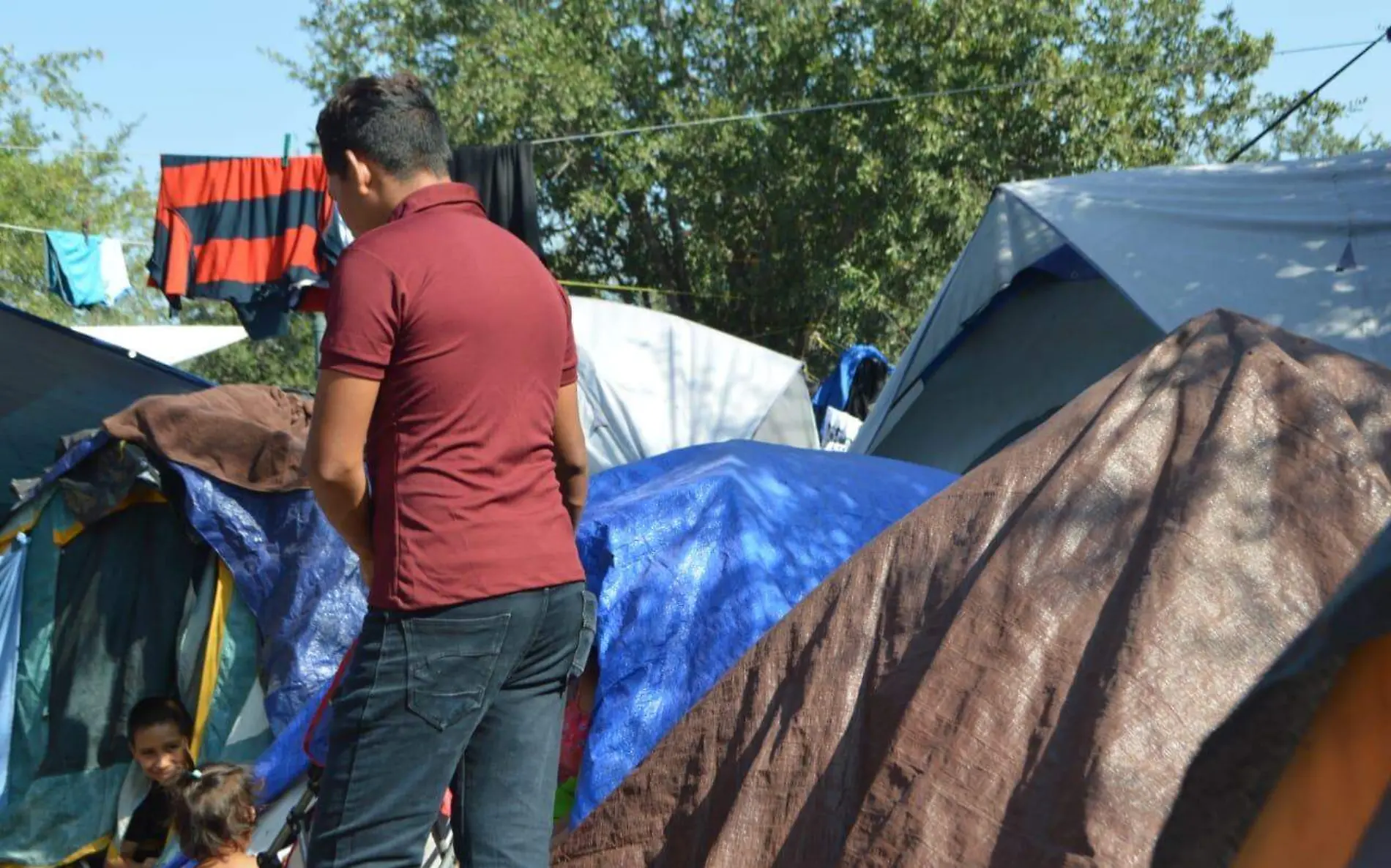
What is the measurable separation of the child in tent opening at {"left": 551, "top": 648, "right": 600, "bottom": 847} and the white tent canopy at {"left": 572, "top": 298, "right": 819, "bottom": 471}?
4651 millimetres

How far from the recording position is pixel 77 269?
12008mm

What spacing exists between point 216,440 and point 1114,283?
3232 millimetres

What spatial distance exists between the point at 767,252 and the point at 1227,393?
42.8ft

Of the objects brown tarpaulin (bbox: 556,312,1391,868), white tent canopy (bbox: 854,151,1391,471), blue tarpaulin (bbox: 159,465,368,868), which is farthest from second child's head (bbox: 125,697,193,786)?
white tent canopy (bbox: 854,151,1391,471)

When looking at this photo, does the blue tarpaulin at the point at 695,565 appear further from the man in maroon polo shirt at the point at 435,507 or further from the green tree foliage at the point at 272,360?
the green tree foliage at the point at 272,360

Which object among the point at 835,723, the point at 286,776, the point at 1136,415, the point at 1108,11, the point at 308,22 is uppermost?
the point at 1108,11

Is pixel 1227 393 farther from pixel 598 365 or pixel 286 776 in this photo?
pixel 598 365

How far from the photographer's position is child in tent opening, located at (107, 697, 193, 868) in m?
4.66

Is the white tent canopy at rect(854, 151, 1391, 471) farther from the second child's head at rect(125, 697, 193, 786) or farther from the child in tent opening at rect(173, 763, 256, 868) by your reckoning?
the second child's head at rect(125, 697, 193, 786)

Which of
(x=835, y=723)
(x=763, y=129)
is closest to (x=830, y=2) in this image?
(x=763, y=129)

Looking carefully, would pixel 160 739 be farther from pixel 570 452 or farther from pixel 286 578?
pixel 570 452

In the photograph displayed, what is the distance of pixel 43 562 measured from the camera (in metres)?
5.08

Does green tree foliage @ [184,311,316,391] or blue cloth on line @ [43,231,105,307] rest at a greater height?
blue cloth on line @ [43,231,105,307]

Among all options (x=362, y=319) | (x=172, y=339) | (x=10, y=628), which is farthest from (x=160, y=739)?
(x=172, y=339)
